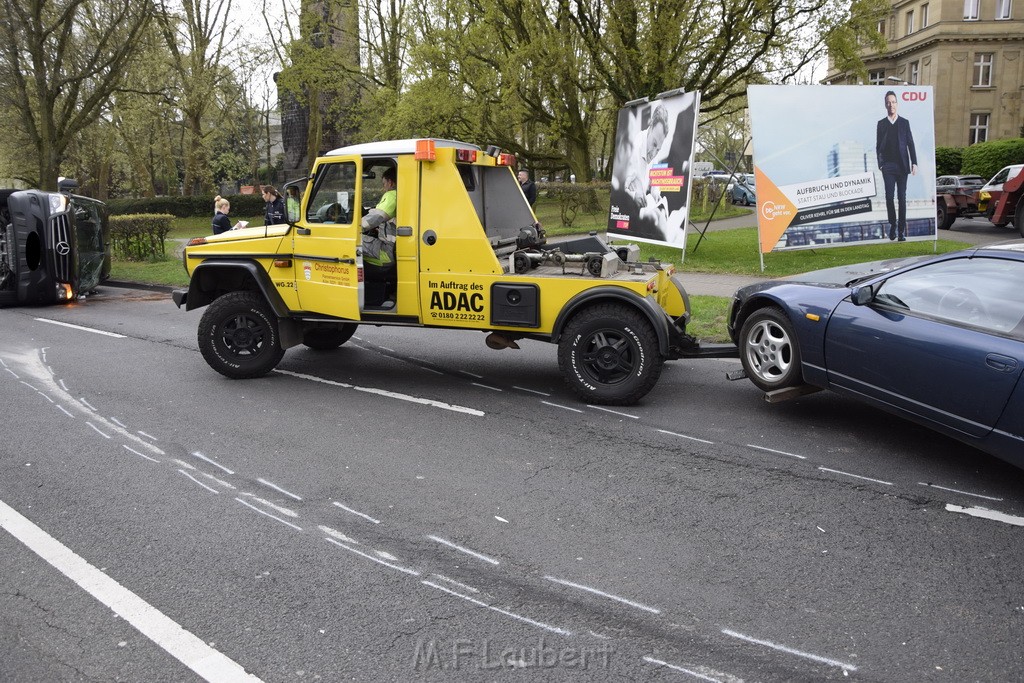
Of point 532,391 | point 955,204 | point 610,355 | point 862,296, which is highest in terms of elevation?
point 955,204

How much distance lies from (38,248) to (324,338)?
8.15m

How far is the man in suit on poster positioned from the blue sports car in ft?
25.7

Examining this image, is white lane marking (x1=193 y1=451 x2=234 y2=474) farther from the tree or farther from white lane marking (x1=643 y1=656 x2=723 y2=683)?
the tree

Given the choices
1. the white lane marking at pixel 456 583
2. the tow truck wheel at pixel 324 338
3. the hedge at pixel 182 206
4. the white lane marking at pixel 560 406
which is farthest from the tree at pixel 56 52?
the white lane marking at pixel 456 583

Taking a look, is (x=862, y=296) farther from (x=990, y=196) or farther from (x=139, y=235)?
(x=139, y=235)

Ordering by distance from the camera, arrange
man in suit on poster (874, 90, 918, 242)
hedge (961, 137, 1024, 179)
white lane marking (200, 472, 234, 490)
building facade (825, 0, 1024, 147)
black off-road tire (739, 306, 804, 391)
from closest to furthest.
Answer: white lane marking (200, 472, 234, 490) < black off-road tire (739, 306, 804, 391) < man in suit on poster (874, 90, 918, 242) < hedge (961, 137, 1024, 179) < building facade (825, 0, 1024, 147)

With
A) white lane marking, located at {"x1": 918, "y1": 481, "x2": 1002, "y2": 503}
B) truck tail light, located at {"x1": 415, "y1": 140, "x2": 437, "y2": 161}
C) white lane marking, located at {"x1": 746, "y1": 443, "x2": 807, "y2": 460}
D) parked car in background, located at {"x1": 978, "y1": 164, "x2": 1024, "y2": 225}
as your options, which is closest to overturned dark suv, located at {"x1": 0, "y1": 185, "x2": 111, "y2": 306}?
truck tail light, located at {"x1": 415, "y1": 140, "x2": 437, "y2": 161}

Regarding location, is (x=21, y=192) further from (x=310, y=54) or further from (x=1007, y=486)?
(x=310, y=54)

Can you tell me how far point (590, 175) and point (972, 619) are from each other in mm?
27720

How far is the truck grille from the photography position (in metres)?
14.7

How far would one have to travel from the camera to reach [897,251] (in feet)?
55.6

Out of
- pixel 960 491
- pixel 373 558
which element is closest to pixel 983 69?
pixel 960 491

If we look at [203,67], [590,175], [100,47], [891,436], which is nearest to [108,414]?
[891,436]

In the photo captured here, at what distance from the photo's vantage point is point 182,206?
124 ft
